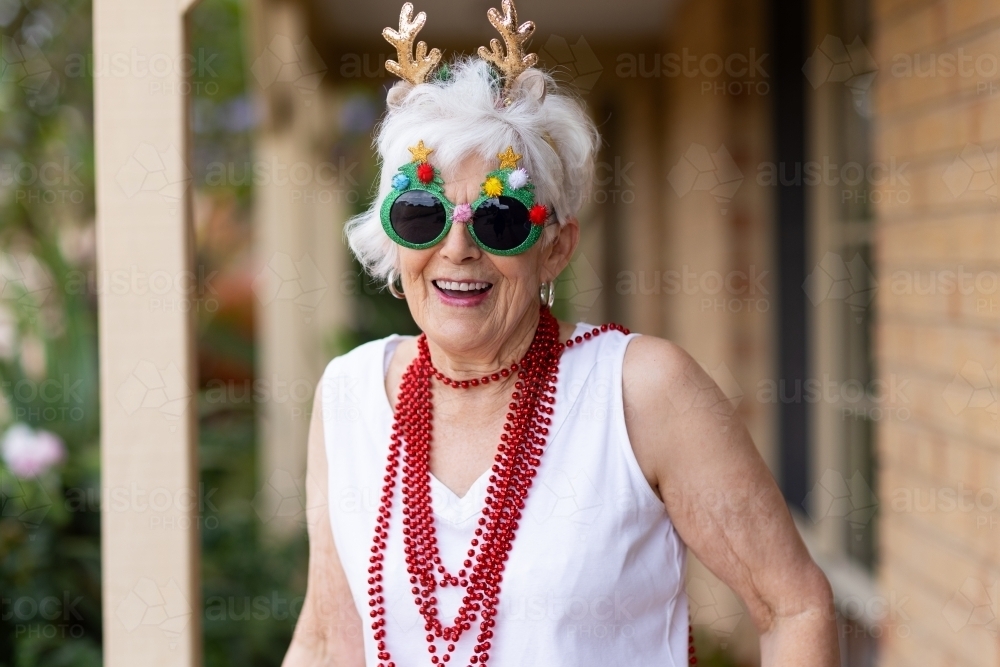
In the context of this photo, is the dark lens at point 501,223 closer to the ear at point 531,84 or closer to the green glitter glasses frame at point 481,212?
the green glitter glasses frame at point 481,212

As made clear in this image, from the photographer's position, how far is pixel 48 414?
3834 mm

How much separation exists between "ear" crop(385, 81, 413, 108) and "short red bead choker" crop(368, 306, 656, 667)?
0.48 m

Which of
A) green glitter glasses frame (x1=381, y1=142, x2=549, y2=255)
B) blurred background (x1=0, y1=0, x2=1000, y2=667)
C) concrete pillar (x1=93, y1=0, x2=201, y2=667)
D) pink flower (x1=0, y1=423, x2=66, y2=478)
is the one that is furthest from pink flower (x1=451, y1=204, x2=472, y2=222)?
pink flower (x1=0, y1=423, x2=66, y2=478)

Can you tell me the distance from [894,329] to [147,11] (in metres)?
2.01

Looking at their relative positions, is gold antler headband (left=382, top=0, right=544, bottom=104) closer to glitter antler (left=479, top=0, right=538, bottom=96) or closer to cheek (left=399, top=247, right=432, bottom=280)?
glitter antler (left=479, top=0, right=538, bottom=96)

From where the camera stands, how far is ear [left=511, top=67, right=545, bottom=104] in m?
1.65

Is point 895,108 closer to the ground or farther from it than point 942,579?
farther from it

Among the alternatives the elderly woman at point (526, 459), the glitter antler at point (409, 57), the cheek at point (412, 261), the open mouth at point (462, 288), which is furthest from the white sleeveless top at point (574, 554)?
the glitter antler at point (409, 57)

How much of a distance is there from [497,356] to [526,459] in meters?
0.21

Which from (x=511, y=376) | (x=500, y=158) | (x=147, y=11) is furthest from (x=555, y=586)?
(x=147, y=11)

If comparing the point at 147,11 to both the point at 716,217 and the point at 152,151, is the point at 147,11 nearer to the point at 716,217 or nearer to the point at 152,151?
the point at 152,151

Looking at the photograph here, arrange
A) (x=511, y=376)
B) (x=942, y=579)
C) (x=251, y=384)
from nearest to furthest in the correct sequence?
(x=511, y=376) < (x=942, y=579) < (x=251, y=384)

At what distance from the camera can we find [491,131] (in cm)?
162

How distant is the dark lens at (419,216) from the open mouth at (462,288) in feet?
0.28
